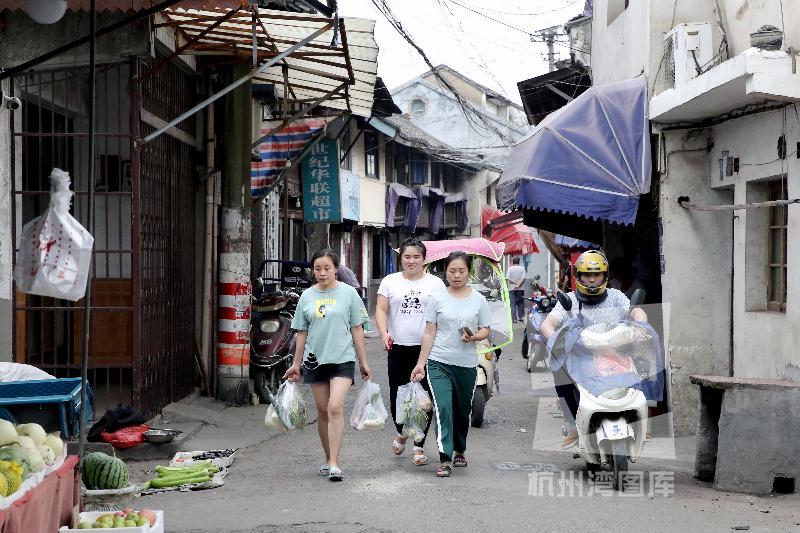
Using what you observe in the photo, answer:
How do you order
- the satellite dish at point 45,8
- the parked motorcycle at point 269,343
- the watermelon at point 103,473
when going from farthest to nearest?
the parked motorcycle at point 269,343 → the watermelon at point 103,473 → the satellite dish at point 45,8

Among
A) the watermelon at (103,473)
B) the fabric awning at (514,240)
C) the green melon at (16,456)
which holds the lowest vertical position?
the watermelon at (103,473)

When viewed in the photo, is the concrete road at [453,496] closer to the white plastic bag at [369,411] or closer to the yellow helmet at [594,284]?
the white plastic bag at [369,411]

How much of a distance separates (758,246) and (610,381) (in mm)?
3220

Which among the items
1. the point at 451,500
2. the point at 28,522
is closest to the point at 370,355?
the point at 451,500

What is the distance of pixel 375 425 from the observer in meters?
8.67

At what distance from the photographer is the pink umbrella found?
1320 centimetres

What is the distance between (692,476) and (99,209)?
6.94 meters

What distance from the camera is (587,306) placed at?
8.64 meters

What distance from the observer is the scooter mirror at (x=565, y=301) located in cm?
838

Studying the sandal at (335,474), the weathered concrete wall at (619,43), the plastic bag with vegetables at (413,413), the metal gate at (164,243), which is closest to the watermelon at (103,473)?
the sandal at (335,474)

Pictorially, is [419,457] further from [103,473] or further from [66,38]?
[66,38]

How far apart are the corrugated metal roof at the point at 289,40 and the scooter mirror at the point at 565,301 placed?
3.24 metres

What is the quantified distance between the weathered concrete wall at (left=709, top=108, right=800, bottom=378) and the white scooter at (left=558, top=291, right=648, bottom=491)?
1901 mm

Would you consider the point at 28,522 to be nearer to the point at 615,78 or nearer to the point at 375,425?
the point at 375,425
